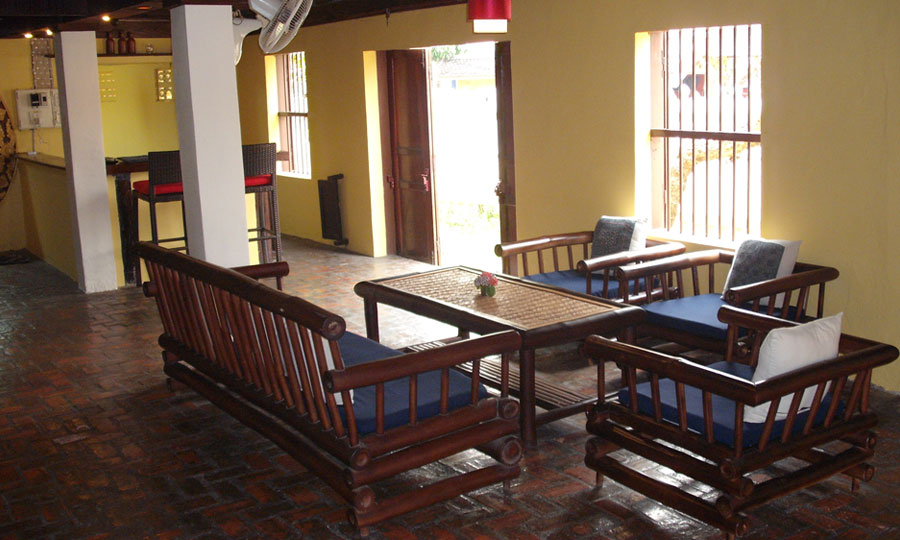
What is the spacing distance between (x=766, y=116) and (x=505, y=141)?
111 inches

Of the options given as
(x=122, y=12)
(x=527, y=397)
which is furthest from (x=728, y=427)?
(x=122, y=12)

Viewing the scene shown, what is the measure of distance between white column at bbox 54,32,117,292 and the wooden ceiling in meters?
0.27

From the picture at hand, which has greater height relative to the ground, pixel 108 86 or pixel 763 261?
pixel 108 86

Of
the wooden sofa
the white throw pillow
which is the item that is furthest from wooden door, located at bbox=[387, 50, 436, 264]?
the white throw pillow

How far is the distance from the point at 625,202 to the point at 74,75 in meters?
5.13

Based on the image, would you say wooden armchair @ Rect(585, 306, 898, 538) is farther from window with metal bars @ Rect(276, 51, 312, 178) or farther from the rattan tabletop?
window with metal bars @ Rect(276, 51, 312, 178)

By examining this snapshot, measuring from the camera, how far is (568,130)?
730 centimetres

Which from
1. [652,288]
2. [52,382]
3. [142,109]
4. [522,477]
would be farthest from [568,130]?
[142,109]

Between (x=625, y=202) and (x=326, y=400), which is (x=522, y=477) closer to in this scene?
(x=326, y=400)

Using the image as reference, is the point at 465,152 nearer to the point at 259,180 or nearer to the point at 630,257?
the point at 259,180

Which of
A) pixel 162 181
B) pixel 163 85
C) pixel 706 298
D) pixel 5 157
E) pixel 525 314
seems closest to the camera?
pixel 525 314

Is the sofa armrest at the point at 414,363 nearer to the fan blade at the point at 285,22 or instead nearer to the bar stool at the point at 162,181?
the fan blade at the point at 285,22

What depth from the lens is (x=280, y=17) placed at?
4.54 meters

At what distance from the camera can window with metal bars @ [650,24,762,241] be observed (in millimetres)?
6109
